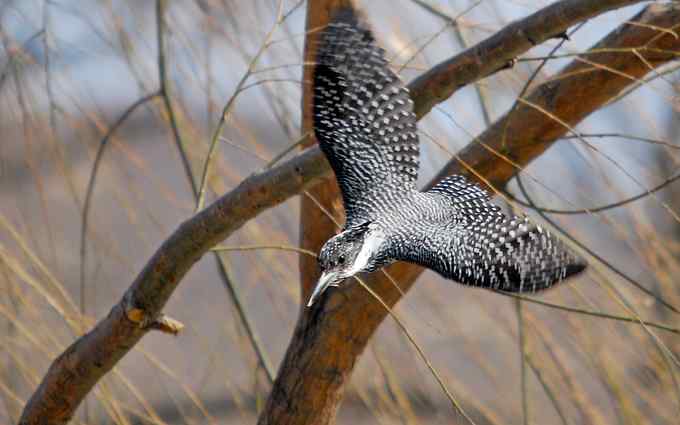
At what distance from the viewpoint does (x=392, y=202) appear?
1.67 m

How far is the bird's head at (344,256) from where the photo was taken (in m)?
1.50

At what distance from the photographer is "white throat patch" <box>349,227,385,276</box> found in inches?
59.4

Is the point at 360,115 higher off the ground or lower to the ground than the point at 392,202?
higher

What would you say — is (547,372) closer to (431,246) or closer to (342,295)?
(342,295)

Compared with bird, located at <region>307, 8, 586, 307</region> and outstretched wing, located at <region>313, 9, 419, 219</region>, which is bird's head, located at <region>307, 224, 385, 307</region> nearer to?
bird, located at <region>307, 8, 586, 307</region>

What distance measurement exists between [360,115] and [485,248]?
0.93 feet

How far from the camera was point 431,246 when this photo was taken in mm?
1583

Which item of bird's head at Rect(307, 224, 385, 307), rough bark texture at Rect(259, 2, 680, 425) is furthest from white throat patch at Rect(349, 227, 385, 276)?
rough bark texture at Rect(259, 2, 680, 425)

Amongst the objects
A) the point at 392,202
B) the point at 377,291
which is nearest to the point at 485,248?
the point at 392,202

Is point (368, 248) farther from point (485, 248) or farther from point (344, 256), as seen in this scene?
point (485, 248)

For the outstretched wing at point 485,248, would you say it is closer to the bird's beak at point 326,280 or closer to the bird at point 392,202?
the bird at point 392,202

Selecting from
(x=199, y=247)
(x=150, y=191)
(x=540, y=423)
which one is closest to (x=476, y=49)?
(x=199, y=247)

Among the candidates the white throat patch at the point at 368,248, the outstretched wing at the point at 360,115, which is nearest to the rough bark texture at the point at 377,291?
the outstretched wing at the point at 360,115

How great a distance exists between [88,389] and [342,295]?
19.3 inches
